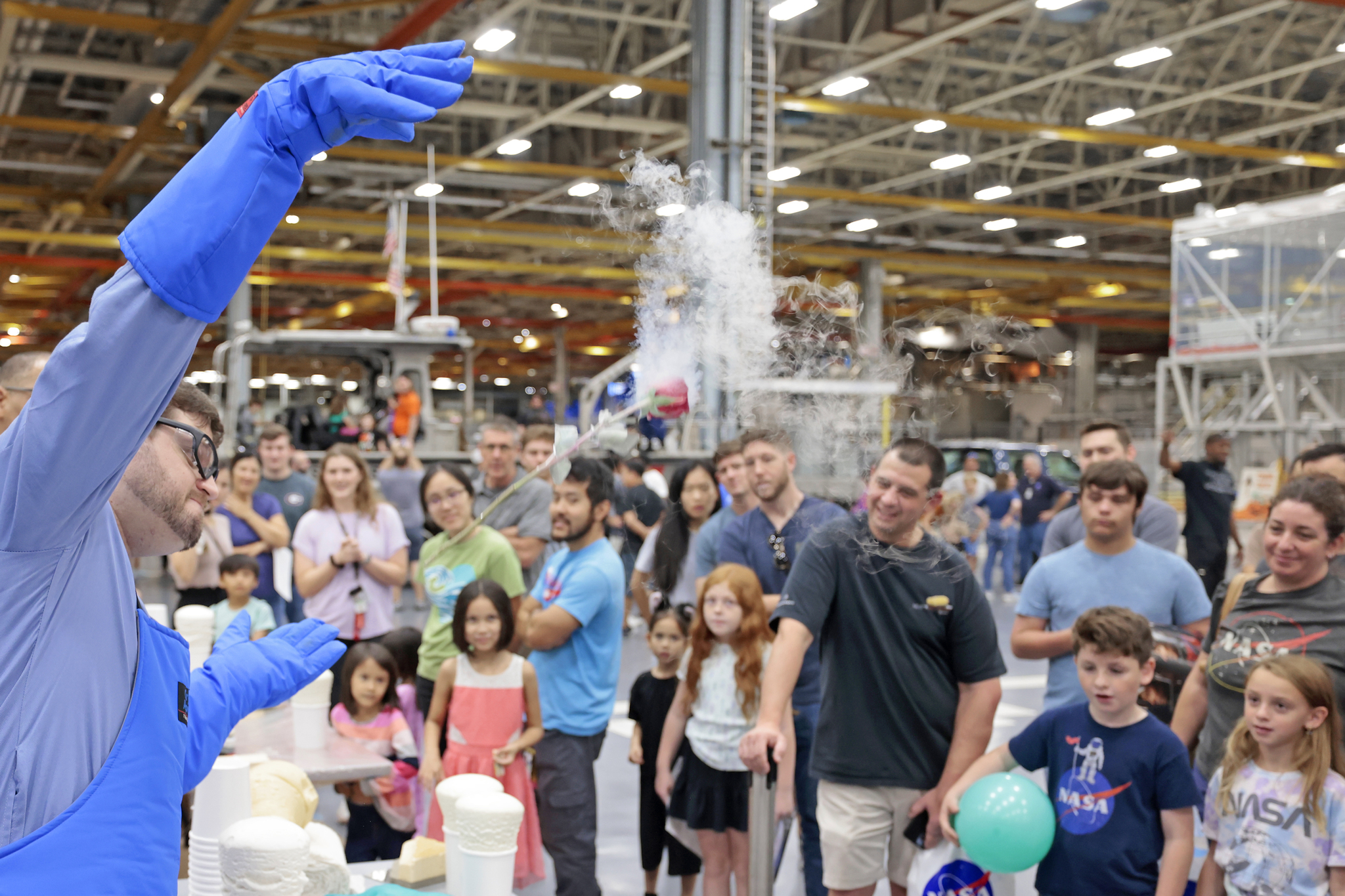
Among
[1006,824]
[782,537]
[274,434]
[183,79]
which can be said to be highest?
[183,79]

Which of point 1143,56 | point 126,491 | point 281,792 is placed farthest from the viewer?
point 1143,56

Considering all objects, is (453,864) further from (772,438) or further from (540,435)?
(540,435)

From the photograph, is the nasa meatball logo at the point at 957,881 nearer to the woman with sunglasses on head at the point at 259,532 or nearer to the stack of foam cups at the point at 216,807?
the stack of foam cups at the point at 216,807

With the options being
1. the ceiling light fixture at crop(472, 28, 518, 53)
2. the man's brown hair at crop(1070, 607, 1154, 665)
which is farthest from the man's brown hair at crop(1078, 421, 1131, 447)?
the ceiling light fixture at crop(472, 28, 518, 53)

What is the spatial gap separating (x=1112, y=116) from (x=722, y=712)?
35.3ft

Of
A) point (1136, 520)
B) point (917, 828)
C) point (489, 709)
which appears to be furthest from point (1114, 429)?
point (489, 709)

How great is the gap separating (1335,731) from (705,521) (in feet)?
7.67

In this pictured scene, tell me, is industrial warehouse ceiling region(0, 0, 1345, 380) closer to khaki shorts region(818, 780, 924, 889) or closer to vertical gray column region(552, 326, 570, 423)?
khaki shorts region(818, 780, 924, 889)

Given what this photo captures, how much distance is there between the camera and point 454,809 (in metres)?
1.76

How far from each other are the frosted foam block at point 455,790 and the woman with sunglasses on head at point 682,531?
2.30 m

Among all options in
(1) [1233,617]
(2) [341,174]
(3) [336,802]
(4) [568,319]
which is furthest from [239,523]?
(4) [568,319]

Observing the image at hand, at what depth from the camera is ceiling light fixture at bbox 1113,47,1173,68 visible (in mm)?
10172

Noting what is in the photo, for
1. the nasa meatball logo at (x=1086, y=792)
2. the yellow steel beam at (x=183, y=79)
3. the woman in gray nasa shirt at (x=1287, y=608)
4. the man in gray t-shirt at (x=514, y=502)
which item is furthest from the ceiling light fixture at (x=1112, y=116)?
the nasa meatball logo at (x=1086, y=792)

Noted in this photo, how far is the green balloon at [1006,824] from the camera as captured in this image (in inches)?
96.0
